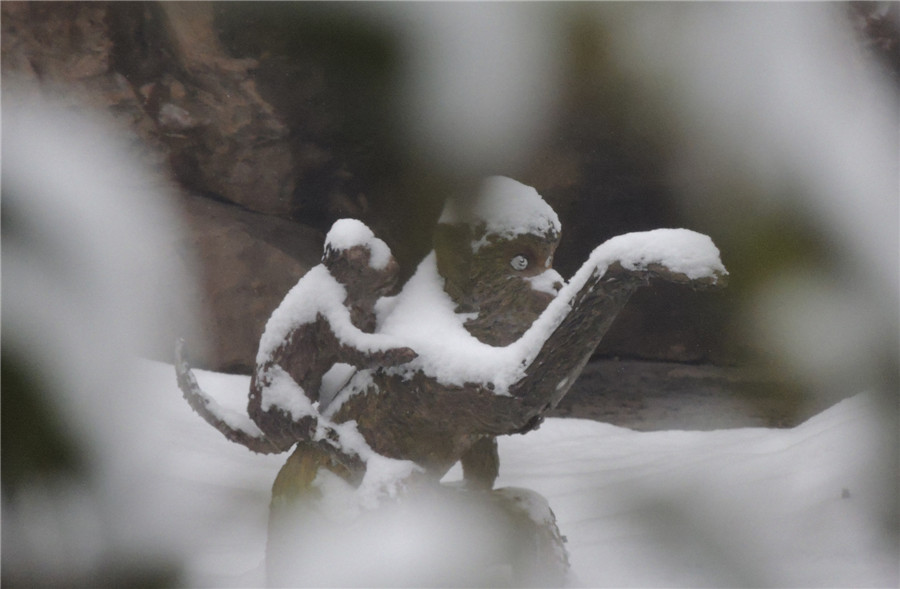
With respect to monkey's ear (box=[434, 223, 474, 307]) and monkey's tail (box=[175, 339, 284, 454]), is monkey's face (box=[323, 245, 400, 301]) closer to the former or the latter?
monkey's ear (box=[434, 223, 474, 307])

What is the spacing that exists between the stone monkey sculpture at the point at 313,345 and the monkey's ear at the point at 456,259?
12cm

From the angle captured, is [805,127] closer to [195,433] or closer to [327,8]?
[327,8]

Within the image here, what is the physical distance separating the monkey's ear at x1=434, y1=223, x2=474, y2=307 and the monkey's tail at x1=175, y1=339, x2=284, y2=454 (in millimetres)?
377

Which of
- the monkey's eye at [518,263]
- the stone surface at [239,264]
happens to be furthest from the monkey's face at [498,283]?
the stone surface at [239,264]

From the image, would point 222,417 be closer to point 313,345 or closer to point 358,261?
point 313,345

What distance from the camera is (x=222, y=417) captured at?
1203 mm

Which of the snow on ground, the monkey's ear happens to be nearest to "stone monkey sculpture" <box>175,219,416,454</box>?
the monkey's ear

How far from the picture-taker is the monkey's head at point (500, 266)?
1276 mm

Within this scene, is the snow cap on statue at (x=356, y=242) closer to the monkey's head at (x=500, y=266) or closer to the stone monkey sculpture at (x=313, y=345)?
the stone monkey sculpture at (x=313, y=345)

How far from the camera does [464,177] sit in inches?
56.8

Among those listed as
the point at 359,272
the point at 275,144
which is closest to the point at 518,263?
the point at 359,272

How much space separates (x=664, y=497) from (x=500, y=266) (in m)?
0.58

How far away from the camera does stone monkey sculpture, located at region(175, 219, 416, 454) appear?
1.15m

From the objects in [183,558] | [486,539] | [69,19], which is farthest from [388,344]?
[69,19]
